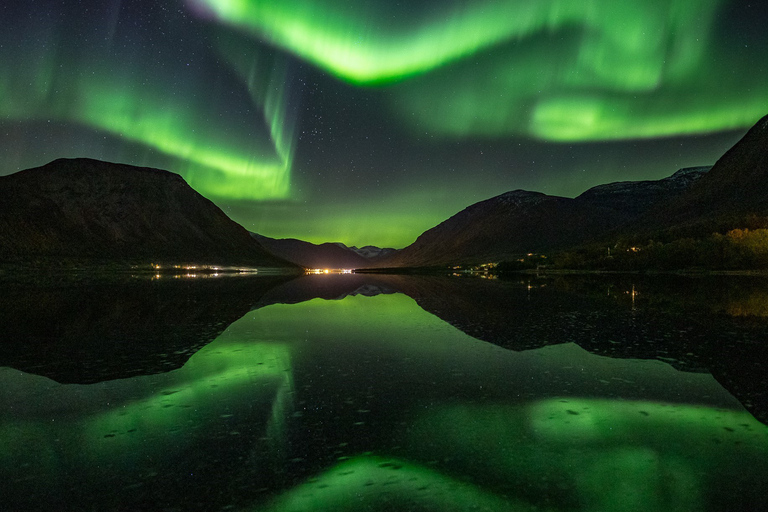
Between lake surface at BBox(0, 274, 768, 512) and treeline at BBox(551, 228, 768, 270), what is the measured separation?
10835 cm

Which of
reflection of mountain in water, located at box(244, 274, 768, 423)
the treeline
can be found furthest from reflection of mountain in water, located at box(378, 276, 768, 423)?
the treeline

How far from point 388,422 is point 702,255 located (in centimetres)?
13173

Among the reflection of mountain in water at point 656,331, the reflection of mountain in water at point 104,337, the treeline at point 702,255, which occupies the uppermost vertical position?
the treeline at point 702,255

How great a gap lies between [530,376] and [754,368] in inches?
286

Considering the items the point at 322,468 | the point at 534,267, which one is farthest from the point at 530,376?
the point at 534,267

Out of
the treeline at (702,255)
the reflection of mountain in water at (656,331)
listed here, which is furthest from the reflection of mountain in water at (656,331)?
the treeline at (702,255)

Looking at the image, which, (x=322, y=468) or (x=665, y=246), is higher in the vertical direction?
(x=665, y=246)

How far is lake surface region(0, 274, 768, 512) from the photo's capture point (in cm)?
713

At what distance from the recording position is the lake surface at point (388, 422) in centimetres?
713

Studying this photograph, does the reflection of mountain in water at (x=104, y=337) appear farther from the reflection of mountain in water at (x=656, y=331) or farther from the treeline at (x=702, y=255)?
the treeline at (x=702, y=255)

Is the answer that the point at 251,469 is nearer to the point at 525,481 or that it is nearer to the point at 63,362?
the point at 525,481

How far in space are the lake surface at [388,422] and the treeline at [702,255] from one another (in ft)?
355

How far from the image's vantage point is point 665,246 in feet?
408

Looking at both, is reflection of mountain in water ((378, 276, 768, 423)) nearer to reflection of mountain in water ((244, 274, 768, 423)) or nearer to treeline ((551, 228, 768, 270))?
reflection of mountain in water ((244, 274, 768, 423))
